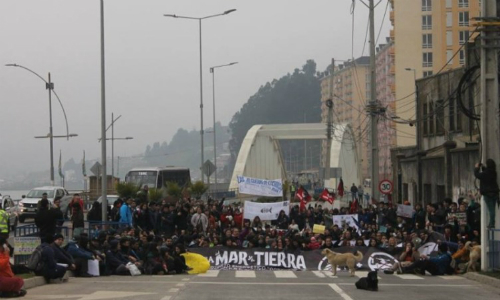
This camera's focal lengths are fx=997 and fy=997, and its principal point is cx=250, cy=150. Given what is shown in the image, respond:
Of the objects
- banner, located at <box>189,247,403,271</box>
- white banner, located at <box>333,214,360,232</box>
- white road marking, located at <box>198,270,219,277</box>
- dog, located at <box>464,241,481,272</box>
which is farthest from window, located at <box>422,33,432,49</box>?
dog, located at <box>464,241,481,272</box>

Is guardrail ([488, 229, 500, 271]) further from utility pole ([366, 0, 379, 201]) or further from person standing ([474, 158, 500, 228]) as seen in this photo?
utility pole ([366, 0, 379, 201])

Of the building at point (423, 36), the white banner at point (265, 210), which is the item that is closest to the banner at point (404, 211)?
the white banner at point (265, 210)

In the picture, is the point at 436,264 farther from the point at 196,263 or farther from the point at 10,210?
the point at 10,210

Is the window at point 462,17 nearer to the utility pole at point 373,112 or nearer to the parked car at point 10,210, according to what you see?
the utility pole at point 373,112

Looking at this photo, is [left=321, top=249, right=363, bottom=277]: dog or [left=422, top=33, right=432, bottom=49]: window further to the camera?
[left=422, top=33, right=432, bottom=49]: window

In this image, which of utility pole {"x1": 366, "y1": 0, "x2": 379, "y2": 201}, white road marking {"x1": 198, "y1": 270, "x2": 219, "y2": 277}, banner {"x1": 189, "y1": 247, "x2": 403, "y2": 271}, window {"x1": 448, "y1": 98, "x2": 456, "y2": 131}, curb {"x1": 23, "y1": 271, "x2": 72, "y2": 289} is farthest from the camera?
window {"x1": 448, "y1": 98, "x2": 456, "y2": 131}

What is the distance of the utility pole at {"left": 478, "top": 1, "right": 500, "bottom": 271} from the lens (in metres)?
24.0

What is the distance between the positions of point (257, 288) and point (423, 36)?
91516mm

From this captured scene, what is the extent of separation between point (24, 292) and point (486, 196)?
11607mm

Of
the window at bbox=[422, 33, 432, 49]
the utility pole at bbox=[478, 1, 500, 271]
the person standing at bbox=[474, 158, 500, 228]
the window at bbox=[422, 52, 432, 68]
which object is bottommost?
the person standing at bbox=[474, 158, 500, 228]

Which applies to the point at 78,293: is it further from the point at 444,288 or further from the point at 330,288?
the point at 444,288

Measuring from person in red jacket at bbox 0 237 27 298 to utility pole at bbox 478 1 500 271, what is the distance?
1159cm

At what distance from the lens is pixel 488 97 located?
965 inches

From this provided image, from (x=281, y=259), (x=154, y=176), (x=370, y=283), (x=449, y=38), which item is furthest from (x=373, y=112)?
(x=449, y=38)
